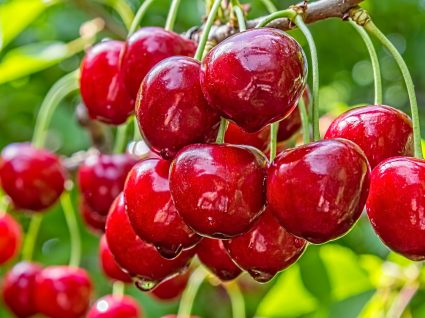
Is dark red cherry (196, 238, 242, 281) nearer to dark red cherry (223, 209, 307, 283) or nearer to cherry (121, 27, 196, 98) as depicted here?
dark red cherry (223, 209, 307, 283)

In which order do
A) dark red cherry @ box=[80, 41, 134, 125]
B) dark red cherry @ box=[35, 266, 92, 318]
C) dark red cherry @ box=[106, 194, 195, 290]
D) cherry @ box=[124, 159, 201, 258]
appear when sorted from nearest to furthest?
1. cherry @ box=[124, 159, 201, 258]
2. dark red cherry @ box=[106, 194, 195, 290]
3. dark red cherry @ box=[80, 41, 134, 125]
4. dark red cherry @ box=[35, 266, 92, 318]

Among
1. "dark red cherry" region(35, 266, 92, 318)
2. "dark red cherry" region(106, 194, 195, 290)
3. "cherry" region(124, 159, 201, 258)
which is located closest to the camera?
"cherry" region(124, 159, 201, 258)

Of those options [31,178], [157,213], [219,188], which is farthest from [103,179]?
A: [219,188]

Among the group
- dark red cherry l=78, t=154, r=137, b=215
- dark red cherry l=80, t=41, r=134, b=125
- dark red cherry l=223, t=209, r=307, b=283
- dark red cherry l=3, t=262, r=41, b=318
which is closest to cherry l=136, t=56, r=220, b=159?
dark red cherry l=223, t=209, r=307, b=283

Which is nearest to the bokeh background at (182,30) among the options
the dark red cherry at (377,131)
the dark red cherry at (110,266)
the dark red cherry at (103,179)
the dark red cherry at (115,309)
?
the dark red cherry at (115,309)

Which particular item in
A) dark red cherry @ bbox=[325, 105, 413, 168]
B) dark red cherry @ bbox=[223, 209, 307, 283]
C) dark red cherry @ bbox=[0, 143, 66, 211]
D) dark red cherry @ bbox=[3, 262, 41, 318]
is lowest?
dark red cherry @ bbox=[3, 262, 41, 318]

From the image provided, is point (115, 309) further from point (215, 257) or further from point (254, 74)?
point (254, 74)

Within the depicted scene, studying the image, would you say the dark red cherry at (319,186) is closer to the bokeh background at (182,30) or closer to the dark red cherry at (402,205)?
the dark red cherry at (402,205)
